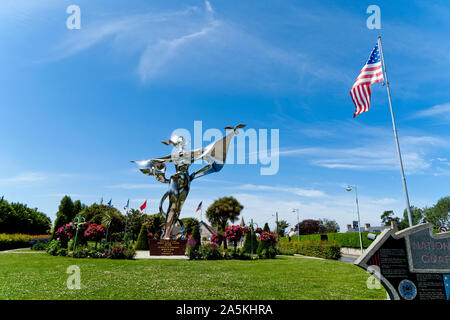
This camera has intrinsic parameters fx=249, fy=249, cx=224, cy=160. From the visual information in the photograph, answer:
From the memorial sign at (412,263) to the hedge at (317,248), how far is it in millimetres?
18904

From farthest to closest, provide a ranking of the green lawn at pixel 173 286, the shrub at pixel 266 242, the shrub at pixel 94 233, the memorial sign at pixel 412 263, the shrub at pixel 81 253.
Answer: the shrub at pixel 266 242, the shrub at pixel 94 233, the shrub at pixel 81 253, the green lawn at pixel 173 286, the memorial sign at pixel 412 263

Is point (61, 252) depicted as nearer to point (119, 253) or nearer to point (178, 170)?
point (119, 253)

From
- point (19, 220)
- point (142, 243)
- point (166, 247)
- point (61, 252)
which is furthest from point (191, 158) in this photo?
point (19, 220)

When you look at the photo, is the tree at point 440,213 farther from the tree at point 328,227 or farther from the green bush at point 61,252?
the green bush at point 61,252

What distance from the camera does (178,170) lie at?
1948 cm

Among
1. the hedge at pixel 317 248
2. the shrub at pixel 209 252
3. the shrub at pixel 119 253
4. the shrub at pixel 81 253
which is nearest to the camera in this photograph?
the shrub at pixel 119 253

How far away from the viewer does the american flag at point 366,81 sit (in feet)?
38.9

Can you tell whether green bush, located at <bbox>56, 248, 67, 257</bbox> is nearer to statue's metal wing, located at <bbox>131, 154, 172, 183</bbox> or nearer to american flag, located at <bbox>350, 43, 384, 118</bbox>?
statue's metal wing, located at <bbox>131, 154, 172, 183</bbox>

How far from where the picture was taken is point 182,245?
19.1 m

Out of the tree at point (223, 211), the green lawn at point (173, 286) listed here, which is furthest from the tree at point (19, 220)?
the green lawn at point (173, 286)

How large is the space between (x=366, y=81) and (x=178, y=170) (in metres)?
13.7
